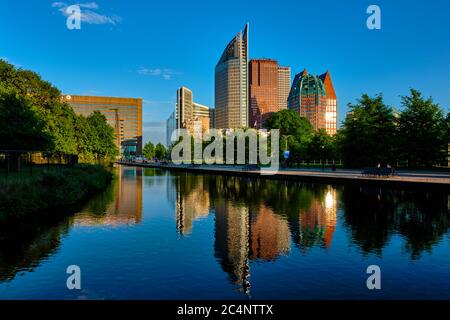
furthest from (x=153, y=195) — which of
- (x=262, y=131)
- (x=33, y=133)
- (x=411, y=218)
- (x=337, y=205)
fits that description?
(x=262, y=131)

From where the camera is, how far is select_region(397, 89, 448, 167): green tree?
56.8 metres

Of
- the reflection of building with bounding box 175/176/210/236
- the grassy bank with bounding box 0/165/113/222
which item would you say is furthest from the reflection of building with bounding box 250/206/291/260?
the grassy bank with bounding box 0/165/113/222

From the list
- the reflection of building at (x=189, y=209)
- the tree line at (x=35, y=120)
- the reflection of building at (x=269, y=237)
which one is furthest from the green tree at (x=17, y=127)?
the reflection of building at (x=269, y=237)

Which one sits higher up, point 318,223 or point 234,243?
point 318,223

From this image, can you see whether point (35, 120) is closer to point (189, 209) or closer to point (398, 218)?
point (189, 209)

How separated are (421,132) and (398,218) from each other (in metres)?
43.7

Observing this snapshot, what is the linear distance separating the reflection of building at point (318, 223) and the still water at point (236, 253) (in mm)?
49

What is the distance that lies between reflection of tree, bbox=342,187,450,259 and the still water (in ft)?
0.19

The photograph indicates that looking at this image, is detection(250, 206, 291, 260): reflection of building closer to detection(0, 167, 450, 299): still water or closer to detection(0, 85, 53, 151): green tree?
detection(0, 167, 450, 299): still water

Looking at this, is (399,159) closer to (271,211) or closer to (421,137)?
(421,137)

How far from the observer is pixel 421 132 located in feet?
192
